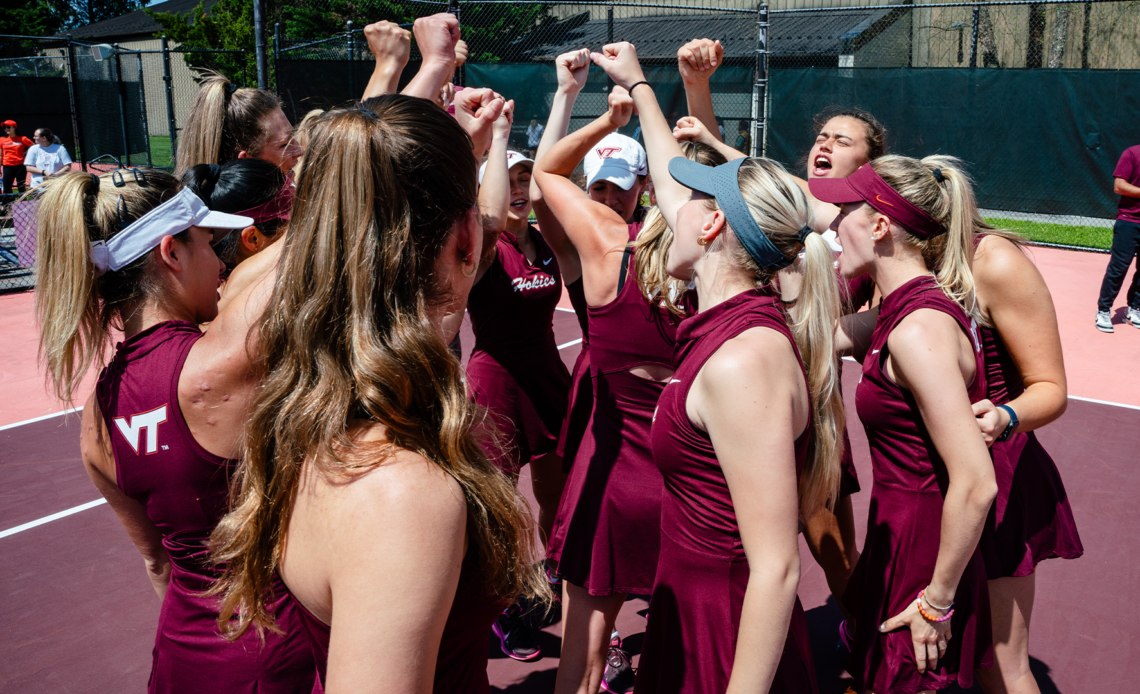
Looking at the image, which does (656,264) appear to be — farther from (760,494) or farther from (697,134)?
(760,494)

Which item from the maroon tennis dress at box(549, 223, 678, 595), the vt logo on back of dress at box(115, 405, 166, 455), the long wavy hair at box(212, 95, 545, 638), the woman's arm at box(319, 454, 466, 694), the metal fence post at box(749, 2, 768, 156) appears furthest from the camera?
the metal fence post at box(749, 2, 768, 156)

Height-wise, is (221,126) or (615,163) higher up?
(221,126)

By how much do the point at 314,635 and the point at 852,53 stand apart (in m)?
20.1

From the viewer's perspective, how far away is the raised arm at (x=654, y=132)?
8.35 ft

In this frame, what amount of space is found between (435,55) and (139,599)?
9.80 feet

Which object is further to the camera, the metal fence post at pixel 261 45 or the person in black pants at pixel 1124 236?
the metal fence post at pixel 261 45

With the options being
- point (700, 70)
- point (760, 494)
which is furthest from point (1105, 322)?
point (760, 494)

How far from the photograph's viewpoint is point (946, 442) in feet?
6.95

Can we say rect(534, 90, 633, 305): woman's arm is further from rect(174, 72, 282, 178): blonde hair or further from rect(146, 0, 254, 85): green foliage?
rect(146, 0, 254, 85): green foliage

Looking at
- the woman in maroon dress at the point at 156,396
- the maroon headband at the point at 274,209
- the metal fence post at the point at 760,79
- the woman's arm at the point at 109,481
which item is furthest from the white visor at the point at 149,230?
the metal fence post at the point at 760,79

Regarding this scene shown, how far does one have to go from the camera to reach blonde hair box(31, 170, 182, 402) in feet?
6.19

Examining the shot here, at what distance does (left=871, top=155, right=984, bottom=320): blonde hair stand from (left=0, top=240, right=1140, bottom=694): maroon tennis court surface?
1.81 metres

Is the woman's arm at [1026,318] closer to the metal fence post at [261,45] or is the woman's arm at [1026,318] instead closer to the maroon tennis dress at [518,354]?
the maroon tennis dress at [518,354]

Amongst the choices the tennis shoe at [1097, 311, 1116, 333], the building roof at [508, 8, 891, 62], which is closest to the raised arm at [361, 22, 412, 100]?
the tennis shoe at [1097, 311, 1116, 333]
